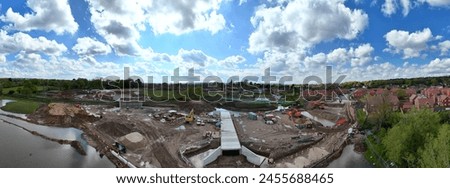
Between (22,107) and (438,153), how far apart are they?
4509mm

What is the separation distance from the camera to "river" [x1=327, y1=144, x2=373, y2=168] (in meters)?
3.21

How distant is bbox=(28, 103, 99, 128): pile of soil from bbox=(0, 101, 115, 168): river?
9 centimetres

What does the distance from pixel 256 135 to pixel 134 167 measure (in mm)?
1359

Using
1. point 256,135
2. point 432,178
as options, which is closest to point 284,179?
point 256,135

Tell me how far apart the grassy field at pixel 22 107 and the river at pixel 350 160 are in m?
3.53

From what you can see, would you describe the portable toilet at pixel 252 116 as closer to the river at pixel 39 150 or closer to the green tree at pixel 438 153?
the river at pixel 39 150

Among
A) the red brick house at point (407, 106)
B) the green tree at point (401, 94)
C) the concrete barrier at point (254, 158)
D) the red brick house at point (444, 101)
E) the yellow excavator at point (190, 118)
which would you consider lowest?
the concrete barrier at point (254, 158)

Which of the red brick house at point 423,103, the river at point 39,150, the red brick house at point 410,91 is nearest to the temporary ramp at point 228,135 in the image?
the river at point 39,150

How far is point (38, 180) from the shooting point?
2.79 metres

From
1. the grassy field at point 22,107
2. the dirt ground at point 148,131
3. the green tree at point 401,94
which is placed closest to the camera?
the dirt ground at point 148,131

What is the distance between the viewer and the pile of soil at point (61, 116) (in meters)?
3.34

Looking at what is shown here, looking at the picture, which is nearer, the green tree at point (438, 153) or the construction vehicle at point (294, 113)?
the green tree at point (438, 153)

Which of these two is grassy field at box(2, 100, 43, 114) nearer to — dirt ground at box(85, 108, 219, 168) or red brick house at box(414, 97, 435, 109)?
dirt ground at box(85, 108, 219, 168)

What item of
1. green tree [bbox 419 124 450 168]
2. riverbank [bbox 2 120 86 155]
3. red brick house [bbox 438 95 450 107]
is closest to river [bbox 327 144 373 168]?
green tree [bbox 419 124 450 168]
